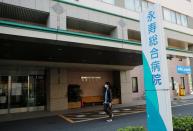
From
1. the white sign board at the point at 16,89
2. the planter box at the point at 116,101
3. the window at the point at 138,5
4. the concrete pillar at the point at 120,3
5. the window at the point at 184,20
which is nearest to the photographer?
the white sign board at the point at 16,89

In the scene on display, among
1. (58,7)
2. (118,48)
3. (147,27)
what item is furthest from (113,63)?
(147,27)

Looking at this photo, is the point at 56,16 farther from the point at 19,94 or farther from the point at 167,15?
the point at 167,15

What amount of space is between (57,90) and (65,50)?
483cm

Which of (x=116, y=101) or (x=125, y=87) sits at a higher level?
(x=125, y=87)

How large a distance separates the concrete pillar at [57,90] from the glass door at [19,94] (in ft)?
5.50

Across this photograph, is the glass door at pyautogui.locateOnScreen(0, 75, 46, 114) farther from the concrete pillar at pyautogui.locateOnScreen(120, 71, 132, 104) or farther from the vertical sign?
the vertical sign

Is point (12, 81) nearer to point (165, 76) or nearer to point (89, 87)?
point (89, 87)

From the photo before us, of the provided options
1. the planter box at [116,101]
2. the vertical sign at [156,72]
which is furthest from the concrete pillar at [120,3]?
the vertical sign at [156,72]

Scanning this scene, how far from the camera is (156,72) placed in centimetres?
471

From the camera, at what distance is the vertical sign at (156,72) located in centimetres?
455

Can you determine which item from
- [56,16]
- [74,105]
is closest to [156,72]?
[56,16]

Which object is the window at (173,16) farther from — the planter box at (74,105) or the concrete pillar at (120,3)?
the planter box at (74,105)

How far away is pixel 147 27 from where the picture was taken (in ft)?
16.5

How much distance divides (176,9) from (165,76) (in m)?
21.3
